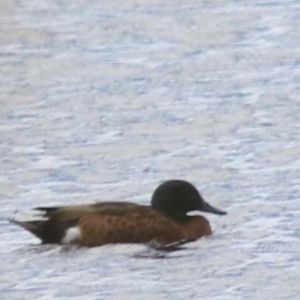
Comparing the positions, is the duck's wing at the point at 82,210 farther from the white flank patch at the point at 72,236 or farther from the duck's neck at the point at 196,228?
the duck's neck at the point at 196,228

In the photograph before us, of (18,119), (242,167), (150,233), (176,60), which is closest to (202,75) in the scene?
(176,60)

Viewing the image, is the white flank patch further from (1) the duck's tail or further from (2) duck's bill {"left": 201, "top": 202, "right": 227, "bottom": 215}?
(2) duck's bill {"left": 201, "top": 202, "right": 227, "bottom": 215}

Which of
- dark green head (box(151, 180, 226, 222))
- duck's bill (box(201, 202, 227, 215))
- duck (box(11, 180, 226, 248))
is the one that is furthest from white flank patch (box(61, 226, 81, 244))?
duck's bill (box(201, 202, 227, 215))

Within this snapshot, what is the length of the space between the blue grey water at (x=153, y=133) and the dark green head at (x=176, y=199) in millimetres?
154

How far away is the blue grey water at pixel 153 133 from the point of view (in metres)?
6.86

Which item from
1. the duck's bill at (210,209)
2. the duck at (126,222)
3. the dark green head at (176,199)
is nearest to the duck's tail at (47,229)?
the duck at (126,222)

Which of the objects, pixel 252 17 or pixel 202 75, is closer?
pixel 202 75

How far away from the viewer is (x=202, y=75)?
10508 mm

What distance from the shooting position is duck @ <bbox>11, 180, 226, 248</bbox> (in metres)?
7.06

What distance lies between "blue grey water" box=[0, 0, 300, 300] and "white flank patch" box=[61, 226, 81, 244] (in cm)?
4

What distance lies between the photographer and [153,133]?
9117mm

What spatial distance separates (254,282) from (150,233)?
1.90 feet

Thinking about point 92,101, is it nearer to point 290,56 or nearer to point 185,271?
point 290,56

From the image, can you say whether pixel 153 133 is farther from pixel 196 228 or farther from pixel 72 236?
pixel 72 236
